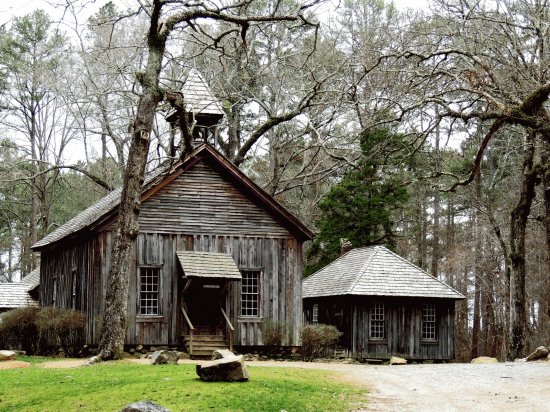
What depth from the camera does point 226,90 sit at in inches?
1570

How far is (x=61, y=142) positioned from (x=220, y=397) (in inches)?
1412

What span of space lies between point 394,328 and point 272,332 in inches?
267

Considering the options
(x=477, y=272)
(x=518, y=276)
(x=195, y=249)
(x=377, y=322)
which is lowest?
(x=377, y=322)

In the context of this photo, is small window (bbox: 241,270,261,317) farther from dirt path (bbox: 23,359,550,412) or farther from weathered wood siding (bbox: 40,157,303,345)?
dirt path (bbox: 23,359,550,412)

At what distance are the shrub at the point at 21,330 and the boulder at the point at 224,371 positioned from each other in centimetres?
1560

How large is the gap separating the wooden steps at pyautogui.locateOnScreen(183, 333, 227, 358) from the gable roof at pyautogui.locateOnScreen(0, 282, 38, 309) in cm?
1278

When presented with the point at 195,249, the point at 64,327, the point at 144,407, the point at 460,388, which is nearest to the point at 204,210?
the point at 195,249

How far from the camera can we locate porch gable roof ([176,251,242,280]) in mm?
27094

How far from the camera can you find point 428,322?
3469cm

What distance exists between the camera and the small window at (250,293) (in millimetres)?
29375

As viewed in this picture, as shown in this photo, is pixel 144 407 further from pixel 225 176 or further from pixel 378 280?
pixel 378 280

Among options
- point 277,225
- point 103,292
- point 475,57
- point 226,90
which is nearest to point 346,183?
point 226,90

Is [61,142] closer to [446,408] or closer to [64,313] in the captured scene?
[64,313]

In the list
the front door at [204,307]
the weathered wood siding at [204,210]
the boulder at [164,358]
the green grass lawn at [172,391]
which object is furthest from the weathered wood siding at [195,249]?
the green grass lawn at [172,391]
